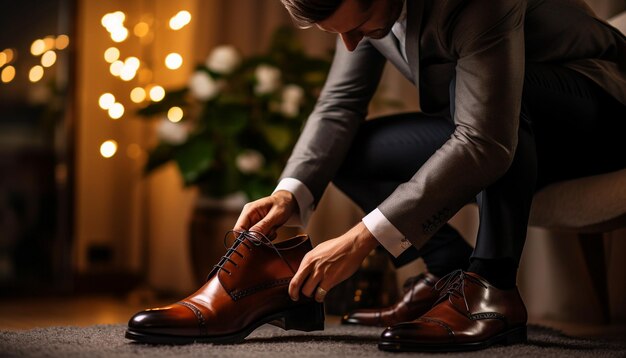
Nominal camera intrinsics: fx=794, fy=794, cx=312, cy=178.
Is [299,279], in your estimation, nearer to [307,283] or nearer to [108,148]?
[307,283]

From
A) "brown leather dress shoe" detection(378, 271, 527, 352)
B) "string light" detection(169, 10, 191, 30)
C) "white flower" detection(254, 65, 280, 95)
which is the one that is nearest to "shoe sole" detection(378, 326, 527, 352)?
"brown leather dress shoe" detection(378, 271, 527, 352)

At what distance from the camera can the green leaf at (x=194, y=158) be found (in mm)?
2449

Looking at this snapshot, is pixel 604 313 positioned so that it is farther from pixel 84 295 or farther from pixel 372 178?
pixel 84 295

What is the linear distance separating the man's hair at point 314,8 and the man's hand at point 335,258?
0.30 meters

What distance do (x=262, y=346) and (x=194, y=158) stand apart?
4.47 ft

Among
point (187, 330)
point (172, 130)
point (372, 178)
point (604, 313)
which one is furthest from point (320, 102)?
point (172, 130)

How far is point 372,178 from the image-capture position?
144 cm

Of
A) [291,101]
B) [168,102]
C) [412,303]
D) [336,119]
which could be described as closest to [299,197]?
[336,119]

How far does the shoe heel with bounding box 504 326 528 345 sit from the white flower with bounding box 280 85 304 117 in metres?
1.40

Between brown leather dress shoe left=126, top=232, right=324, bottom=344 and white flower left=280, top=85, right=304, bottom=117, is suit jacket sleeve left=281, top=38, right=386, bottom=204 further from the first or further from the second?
white flower left=280, top=85, right=304, bottom=117

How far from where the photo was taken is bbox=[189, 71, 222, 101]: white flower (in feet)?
8.31

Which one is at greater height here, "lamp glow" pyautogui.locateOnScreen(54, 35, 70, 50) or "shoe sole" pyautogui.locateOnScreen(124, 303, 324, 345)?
"lamp glow" pyautogui.locateOnScreen(54, 35, 70, 50)

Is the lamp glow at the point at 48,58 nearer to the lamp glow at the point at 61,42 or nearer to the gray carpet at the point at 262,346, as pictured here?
the lamp glow at the point at 61,42

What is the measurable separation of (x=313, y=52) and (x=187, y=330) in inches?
72.2
